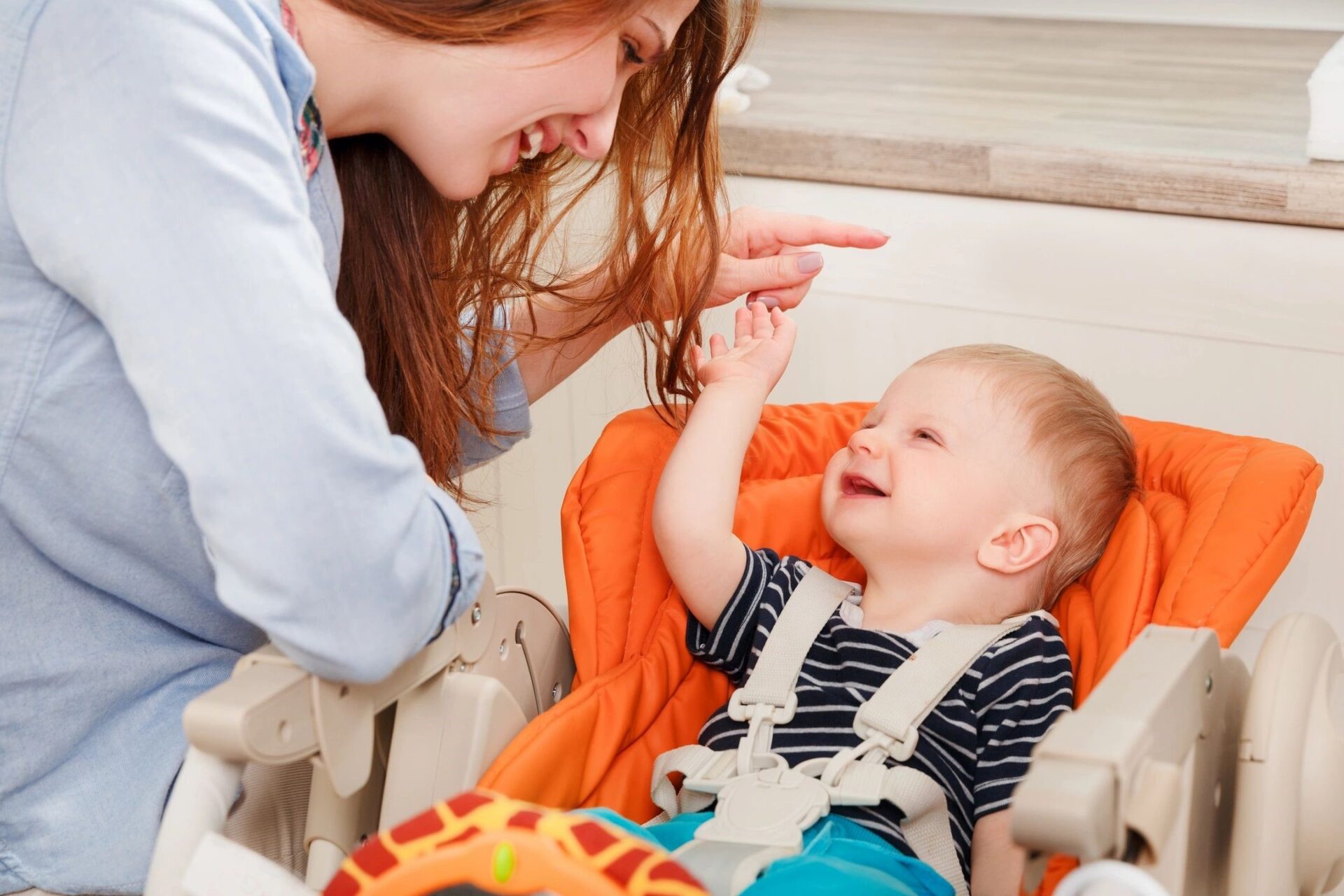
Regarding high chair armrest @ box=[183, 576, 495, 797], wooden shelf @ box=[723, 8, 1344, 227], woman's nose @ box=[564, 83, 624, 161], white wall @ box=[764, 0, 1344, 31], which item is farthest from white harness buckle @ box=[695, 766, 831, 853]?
white wall @ box=[764, 0, 1344, 31]

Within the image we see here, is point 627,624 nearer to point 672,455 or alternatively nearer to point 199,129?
point 672,455

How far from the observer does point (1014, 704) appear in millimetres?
993

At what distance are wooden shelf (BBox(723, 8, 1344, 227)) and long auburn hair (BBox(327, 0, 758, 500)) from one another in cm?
48

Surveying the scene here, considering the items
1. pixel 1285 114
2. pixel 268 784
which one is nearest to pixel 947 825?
pixel 268 784

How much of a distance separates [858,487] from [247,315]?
644 millimetres

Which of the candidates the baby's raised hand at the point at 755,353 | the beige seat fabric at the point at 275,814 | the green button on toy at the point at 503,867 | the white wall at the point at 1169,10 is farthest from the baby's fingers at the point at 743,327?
the white wall at the point at 1169,10

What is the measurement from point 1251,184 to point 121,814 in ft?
3.84

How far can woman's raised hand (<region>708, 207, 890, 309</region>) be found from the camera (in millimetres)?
1157

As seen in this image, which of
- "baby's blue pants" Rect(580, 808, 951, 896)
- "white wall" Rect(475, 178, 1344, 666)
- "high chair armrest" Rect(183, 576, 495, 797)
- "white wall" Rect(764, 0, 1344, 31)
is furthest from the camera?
"white wall" Rect(764, 0, 1344, 31)

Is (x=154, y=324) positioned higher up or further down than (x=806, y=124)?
higher up

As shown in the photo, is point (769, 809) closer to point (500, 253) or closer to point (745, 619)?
point (745, 619)

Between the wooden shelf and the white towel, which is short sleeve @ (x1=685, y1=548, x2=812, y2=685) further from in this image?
Result: the white towel

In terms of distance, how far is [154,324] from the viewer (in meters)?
0.63

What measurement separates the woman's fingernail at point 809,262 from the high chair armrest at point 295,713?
19.1 inches
